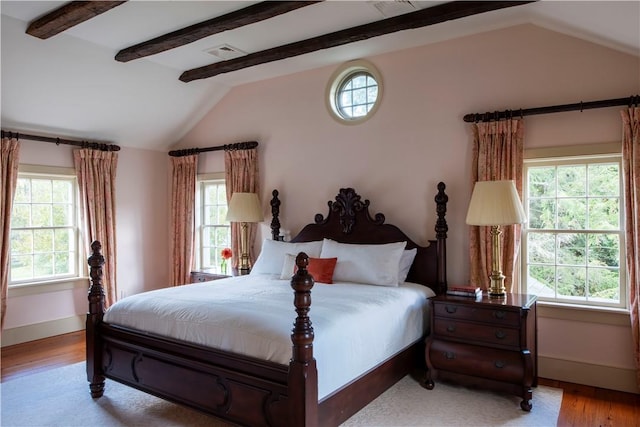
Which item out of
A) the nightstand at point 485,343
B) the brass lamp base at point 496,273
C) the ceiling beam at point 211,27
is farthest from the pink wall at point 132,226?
the brass lamp base at point 496,273

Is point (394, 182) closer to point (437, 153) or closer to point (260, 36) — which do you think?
point (437, 153)

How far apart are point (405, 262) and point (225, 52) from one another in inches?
110

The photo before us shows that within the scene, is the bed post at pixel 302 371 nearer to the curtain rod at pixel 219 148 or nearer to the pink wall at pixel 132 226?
the curtain rod at pixel 219 148

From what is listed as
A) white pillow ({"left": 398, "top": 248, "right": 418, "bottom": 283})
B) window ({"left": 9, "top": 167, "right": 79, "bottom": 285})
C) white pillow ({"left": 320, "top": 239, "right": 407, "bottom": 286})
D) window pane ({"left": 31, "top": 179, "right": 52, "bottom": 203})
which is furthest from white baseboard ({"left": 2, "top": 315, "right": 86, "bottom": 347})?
white pillow ({"left": 398, "top": 248, "right": 418, "bottom": 283})

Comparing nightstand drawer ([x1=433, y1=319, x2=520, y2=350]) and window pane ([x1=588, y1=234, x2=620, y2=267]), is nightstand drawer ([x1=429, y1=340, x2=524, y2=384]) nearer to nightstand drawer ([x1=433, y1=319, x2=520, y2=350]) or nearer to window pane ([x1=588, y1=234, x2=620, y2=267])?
nightstand drawer ([x1=433, y1=319, x2=520, y2=350])

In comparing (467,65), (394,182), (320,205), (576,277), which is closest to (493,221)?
(576,277)

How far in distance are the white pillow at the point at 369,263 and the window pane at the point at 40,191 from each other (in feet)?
11.7

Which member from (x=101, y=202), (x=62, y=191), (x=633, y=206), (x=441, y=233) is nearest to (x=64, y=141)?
(x=62, y=191)

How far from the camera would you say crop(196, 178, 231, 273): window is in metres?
6.05

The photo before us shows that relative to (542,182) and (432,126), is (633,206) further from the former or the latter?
(432,126)

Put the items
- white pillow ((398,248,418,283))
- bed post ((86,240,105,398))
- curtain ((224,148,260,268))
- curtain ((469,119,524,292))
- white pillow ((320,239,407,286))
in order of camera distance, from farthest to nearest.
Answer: curtain ((224,148,260,268)), white pillow ((398,248,418,283)), white pillow ((320,239,407,286)), curtain ((469,119,524,292)), bed post ((86,240,105,398))

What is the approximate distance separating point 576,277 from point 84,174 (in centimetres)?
543

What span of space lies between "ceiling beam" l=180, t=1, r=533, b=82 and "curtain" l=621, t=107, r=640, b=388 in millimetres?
1236

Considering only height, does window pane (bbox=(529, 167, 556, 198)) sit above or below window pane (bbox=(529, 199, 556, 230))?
above
